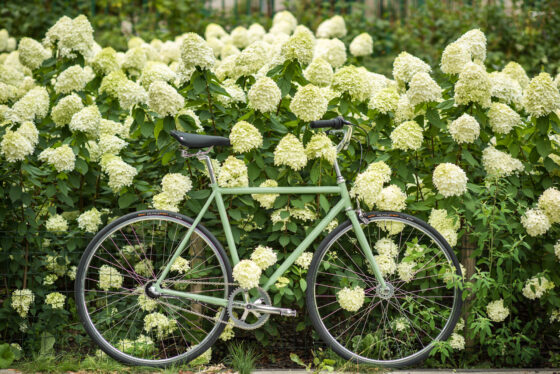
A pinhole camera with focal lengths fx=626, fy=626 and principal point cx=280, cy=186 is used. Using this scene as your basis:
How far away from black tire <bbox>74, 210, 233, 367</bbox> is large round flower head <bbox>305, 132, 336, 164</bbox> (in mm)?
806

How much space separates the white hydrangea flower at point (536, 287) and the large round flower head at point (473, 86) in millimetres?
1171

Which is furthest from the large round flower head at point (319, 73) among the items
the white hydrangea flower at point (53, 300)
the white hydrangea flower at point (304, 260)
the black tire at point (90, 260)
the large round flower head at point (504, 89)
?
the white hydrangea flower at point (53, 300)

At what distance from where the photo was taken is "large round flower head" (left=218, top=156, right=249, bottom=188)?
3.85m

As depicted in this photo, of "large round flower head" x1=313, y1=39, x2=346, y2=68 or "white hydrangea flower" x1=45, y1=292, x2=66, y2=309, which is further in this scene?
"large round flower head" x1=313, y1=39, x2=346, y2=68

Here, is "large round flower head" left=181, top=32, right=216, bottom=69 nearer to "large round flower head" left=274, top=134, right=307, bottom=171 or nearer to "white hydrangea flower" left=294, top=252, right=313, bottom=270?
"large round flower head" left=274, top=134, right=307, bottom=171

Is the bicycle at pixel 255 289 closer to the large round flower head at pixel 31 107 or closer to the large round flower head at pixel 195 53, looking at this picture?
the large round flower head at pixel 195 53

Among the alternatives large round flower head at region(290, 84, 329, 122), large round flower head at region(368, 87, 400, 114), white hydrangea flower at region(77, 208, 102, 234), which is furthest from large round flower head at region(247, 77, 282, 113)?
white hydrangea flower at region(77, 208, 102, 234)

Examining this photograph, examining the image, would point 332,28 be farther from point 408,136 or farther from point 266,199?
point 266,199

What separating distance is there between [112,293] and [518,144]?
284cm

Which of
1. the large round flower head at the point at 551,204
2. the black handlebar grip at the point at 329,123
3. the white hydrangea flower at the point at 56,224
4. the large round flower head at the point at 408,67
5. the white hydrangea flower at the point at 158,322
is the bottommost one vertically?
the white hydrangea flower at the point at 158,322

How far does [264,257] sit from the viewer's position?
3834 millimetres

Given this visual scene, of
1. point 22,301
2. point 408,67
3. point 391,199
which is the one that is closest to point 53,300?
point 22,301

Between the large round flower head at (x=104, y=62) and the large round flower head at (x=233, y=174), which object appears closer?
the large round flower head at (x=233, y=174)

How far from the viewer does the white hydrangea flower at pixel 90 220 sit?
163 inches
